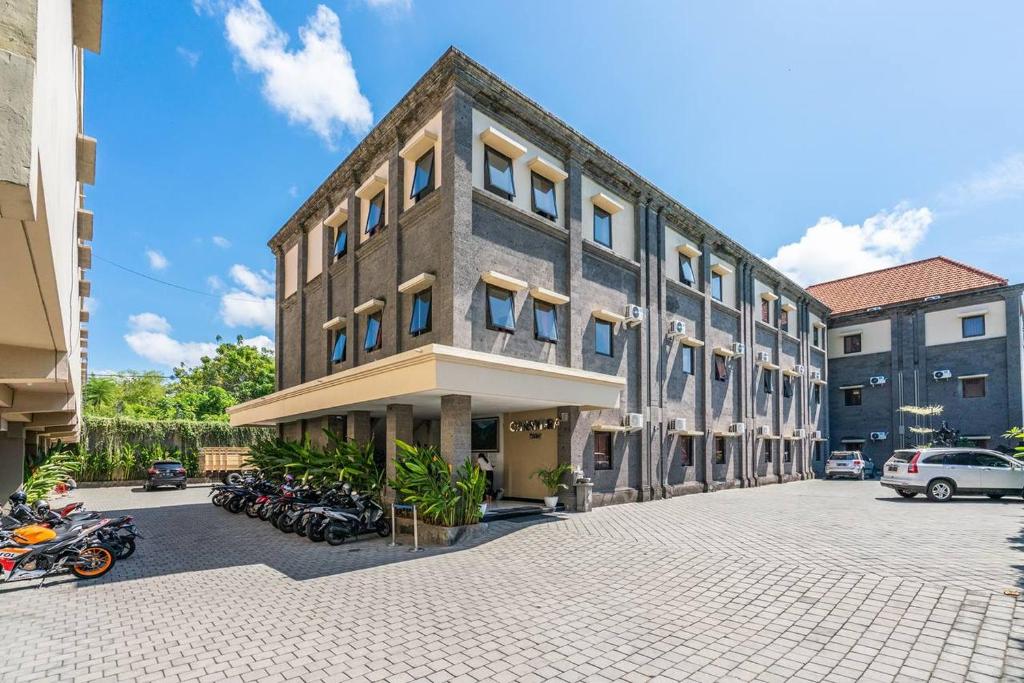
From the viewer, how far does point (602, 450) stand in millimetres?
15469

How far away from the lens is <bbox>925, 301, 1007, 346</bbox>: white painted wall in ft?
86.3

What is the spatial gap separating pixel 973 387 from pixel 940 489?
14209 millimetres

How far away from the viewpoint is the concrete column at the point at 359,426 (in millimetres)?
14383

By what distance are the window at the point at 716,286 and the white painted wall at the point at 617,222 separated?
541 centimetres

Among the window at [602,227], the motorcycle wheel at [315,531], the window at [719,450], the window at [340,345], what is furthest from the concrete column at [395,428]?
the window at [719,450]

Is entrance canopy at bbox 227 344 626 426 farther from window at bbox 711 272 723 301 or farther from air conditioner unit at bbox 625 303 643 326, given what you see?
window at bbox 711 272 723 301

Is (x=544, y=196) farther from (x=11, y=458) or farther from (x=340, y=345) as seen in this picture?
(x=11, y=458)

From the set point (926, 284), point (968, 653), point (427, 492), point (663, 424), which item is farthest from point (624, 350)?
point (926, 284)

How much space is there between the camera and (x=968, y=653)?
16.7ft

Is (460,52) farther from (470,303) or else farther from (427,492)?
(427,492)

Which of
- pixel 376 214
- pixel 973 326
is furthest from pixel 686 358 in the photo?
pixel 973 326

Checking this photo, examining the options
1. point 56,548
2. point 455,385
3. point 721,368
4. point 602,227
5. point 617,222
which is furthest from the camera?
point 721,368

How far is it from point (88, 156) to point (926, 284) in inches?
1408

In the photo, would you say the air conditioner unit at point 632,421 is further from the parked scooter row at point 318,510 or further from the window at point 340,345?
the window at point 340,345
